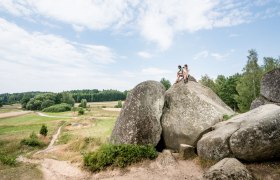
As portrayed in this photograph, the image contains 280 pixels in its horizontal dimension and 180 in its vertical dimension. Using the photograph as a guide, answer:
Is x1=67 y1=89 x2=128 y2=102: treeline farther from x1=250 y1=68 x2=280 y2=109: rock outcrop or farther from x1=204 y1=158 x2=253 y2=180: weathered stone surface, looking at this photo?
x1=204 y1=158 x2=253 y2=180: weathered stone surface

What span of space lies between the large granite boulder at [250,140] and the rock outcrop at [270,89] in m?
11.3

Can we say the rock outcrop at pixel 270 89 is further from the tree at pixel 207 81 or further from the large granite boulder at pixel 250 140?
Result: the tree at pixel 207 81

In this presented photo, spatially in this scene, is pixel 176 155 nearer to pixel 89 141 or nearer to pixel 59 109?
pixel 89 141

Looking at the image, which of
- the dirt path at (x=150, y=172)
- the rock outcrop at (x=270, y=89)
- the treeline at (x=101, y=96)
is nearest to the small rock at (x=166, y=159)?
the dirt path at (x=150, y=172)

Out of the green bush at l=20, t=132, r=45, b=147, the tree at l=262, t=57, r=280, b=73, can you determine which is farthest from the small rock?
the tree at l=262, t=57, r=280, b=73

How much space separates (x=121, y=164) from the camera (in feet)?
61.6

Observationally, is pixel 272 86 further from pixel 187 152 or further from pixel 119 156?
pixel 119 156

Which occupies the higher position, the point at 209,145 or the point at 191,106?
the point at 191,106

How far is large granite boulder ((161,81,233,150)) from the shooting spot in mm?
21423

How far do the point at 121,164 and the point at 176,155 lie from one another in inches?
185

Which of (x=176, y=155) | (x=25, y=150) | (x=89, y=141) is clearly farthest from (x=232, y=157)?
(x=25, y=150)

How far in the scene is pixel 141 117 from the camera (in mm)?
21500

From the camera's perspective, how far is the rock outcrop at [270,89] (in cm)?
2631

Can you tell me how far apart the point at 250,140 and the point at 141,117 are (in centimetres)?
902
